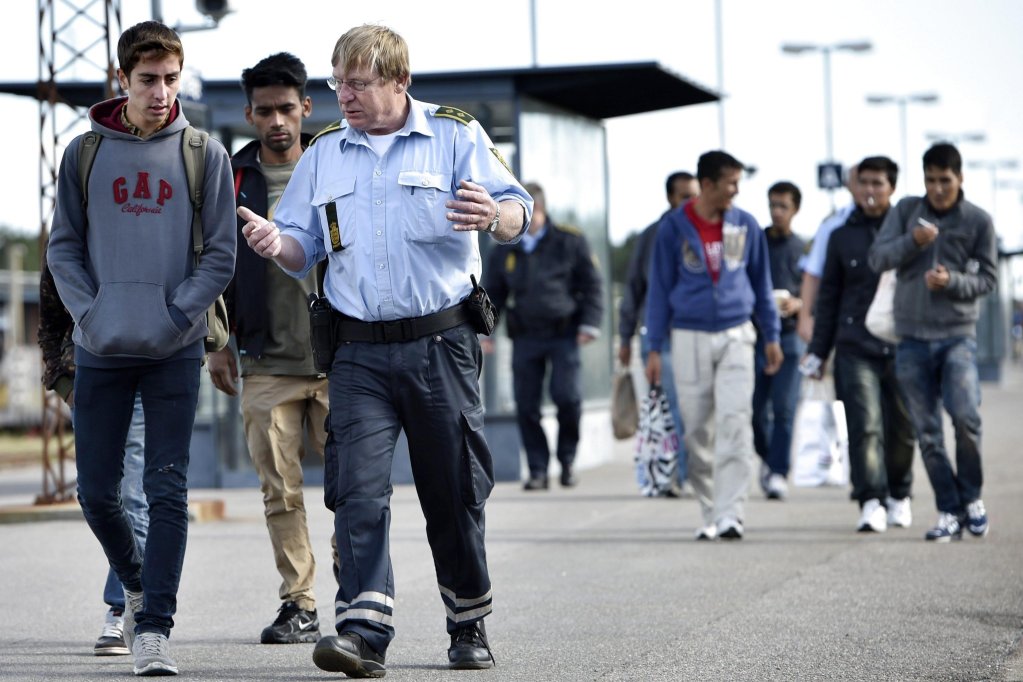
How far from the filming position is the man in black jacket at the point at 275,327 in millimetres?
6430

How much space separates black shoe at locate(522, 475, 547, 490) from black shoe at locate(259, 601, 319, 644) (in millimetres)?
7329

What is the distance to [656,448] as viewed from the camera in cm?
1184

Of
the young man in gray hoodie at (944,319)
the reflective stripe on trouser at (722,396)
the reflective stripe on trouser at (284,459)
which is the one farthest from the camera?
the reflective stripe on trouser at (722,396)

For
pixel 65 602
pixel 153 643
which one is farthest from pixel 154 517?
pixel 65 602

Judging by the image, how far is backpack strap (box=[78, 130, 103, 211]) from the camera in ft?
18.1

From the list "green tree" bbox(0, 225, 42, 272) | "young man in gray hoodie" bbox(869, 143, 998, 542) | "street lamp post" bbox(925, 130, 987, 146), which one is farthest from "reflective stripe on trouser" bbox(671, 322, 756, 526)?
"green tree" bbox(0, 225, 42, 272)

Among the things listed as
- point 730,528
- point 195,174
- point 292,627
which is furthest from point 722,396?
point 195,174

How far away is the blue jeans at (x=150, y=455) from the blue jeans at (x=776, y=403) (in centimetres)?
749

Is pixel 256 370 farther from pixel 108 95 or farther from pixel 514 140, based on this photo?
pixel 514 140

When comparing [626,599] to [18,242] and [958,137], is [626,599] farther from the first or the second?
[18,242]

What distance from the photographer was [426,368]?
5.36 metres

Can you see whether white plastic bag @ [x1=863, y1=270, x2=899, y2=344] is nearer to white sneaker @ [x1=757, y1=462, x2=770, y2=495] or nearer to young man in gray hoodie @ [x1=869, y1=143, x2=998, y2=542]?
young man in gray hoodie @ [x1=869, y1=143, x2=998, y2=542]

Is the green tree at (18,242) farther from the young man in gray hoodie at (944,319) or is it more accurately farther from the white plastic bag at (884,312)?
the young man in gray hoodie at (944,319)

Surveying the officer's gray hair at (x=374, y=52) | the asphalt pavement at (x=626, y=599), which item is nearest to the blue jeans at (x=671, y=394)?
the asphalt pavement at (x=626, y=599)
